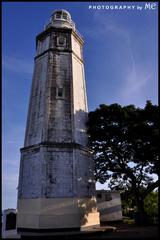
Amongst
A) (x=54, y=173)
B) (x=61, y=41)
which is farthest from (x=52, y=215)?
(x=61, y=41)

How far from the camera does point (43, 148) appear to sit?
18.3 m

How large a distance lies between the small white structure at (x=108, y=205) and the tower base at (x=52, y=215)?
6933 mm

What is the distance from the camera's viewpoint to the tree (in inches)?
775

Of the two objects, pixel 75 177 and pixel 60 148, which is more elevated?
pixel 60 148

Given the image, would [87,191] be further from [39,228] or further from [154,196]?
[154,196]

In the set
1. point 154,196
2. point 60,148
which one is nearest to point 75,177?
point 60,148

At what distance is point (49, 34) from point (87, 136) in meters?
10.1

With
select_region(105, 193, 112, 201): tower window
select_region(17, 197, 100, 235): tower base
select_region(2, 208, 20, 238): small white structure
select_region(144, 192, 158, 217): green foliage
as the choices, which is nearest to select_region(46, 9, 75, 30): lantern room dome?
select_region(17, 197, 100, 235): tower base

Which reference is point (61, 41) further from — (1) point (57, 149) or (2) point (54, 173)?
(2) point (54, 173)

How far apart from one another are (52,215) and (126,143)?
320 inches

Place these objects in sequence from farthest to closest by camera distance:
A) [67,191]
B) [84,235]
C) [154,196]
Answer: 1. [154,196]
2. [67,191]
3. [84,235]

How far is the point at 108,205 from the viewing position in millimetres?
25156

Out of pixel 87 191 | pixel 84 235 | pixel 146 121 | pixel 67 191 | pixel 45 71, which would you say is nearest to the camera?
pixel 84 235

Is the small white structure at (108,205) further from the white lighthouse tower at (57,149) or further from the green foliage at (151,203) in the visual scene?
the green foliage at (151,203)
